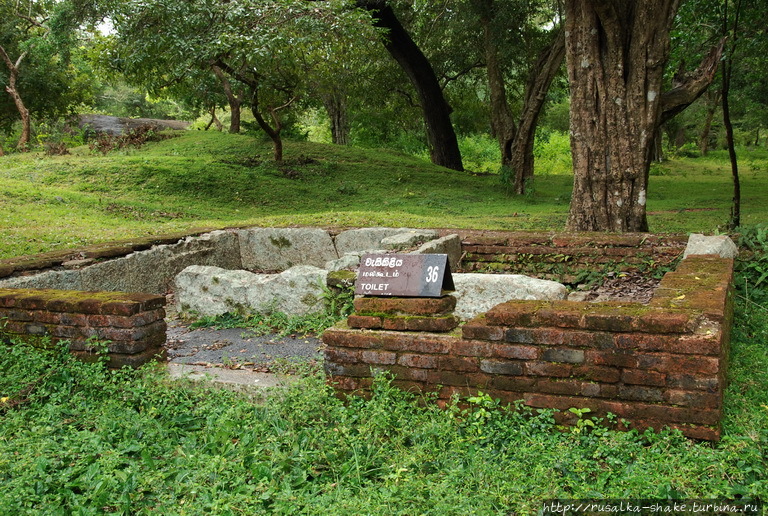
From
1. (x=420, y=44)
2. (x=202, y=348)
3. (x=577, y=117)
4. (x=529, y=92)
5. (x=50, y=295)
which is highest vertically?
(x=420, y=44)

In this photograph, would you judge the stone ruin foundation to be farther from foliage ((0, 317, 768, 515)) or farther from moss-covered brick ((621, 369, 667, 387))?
foliage ((0, 317, 768, 515))

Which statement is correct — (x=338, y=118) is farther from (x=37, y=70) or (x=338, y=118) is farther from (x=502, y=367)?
(x=502, y=367)

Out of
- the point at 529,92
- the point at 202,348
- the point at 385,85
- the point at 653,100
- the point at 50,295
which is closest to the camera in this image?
the point at 50,295

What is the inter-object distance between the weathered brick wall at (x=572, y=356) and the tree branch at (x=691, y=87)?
439 cm

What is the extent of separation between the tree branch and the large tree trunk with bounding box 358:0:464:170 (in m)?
7.14

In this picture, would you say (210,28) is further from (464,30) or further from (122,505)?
(122,505)

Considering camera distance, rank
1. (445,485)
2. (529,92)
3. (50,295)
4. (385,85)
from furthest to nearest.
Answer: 1. (385,85)
2. (529,92)
3. (50,295)
4. (445,485)

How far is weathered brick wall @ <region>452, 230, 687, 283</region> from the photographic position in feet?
19.2

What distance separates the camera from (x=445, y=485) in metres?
2.48

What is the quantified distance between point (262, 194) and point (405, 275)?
9.95m

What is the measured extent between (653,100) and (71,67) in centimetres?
1884

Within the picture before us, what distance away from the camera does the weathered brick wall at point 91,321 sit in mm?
3980

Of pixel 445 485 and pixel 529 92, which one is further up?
pixel 529 92

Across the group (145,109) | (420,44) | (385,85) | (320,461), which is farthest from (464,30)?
(145,109)
